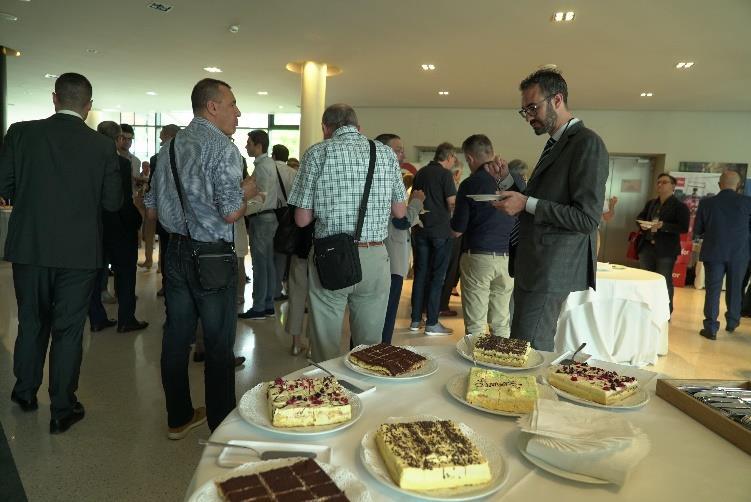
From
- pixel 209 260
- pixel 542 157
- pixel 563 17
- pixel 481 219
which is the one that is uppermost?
pixel 563 17

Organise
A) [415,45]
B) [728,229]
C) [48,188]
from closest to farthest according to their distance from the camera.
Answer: [48,188] < [728,229] < [415,45]

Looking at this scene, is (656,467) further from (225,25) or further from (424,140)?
(424,140)

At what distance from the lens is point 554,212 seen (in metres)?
1.74

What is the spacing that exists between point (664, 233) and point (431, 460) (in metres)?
5.47

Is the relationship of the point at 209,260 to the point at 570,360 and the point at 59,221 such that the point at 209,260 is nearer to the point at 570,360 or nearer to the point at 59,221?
the point at 59,221

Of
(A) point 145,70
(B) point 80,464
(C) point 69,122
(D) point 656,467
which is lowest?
(B) point 80,464

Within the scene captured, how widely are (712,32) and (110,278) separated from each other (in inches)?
303

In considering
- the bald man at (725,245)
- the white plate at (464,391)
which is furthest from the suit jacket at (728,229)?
the white plate at (464,391)

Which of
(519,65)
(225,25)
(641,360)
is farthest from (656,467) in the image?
(519,65)

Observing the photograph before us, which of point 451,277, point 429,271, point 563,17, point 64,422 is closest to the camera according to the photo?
point 64,422

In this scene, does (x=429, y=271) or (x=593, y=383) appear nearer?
(x=593, y=383)

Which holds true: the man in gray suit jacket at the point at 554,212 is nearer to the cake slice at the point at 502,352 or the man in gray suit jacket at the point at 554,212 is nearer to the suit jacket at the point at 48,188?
the cake slice at the point at 502,352

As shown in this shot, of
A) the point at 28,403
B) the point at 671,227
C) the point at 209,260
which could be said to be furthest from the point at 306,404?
the point at 671,227

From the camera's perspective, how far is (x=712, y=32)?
17.9ft
